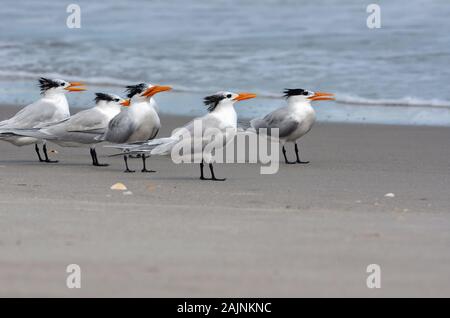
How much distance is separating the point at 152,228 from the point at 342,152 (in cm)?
474

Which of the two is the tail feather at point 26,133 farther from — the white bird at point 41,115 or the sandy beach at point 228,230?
the sandy beach at point 228,230

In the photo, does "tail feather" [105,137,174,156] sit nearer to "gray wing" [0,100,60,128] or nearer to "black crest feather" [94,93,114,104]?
"black crest feather" [94,93,114,104]

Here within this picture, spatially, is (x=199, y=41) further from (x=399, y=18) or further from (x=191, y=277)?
(x=191, y=277)

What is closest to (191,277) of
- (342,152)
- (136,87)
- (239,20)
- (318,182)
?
(318,182)

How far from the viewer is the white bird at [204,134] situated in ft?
28.8

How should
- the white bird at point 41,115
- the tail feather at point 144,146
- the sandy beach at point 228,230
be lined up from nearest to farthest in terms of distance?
1. the sandy beach at point 228,230
2. the tail feather at point 144,146
3. the white bird at point 41,115

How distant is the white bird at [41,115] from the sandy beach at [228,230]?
546mm

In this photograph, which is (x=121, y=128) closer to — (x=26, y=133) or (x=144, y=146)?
(x=144, y=146)

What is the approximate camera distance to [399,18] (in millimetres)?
19016

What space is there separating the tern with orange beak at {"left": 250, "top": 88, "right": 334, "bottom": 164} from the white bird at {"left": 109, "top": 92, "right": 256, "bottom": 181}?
121cm

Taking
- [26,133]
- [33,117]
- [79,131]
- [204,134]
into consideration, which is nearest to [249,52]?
[33,117]

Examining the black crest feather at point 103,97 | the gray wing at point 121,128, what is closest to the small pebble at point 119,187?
the gray wing at point 121,128

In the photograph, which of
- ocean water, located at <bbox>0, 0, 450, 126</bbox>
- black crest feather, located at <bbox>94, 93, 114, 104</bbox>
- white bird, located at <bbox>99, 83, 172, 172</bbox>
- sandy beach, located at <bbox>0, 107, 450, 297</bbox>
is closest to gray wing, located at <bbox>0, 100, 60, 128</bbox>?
black crest feather, located at <bbox>94, 93, 114, 104</bbox>

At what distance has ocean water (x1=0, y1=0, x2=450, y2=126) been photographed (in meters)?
14.1
